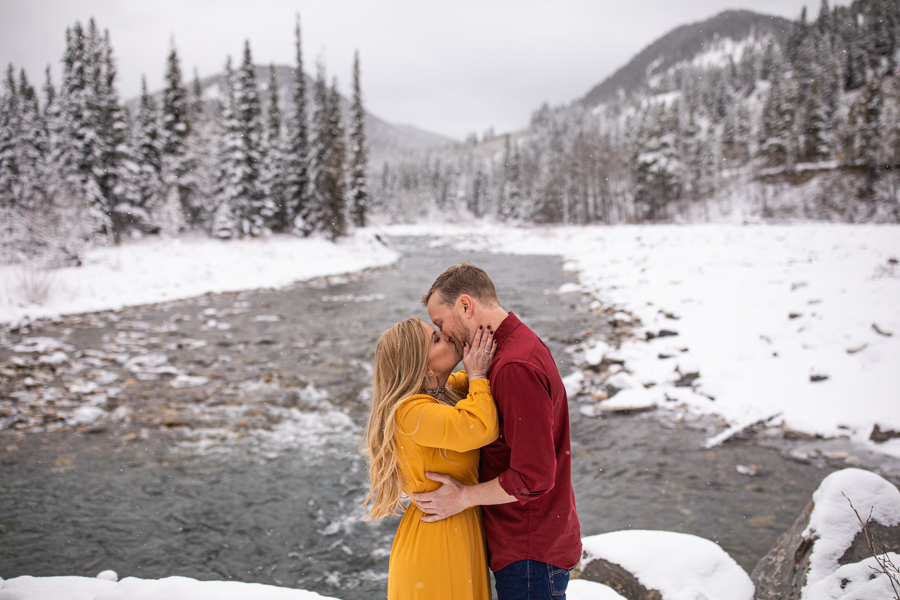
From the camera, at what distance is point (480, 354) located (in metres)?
2.39

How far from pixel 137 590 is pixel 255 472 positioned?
4064 millimetres

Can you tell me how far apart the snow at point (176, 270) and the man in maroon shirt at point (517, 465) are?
14.7 meters

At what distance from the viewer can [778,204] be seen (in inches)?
Answer: 1918

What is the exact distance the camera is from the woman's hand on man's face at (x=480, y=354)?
93.2 inches

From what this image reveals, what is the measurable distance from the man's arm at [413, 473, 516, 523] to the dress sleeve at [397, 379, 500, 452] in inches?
8.8

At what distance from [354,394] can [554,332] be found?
6609 millimetres

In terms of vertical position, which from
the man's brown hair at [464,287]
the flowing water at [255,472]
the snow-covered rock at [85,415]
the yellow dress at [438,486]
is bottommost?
the flowing water at [255,472]

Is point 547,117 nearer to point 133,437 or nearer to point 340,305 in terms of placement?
point 340,305

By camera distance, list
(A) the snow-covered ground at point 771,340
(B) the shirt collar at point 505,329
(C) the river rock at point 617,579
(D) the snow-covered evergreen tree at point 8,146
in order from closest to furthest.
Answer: (B) the shirt collar at point 505,329, (C) the river rock at point 617,579, (A) the snow-covered ground at point 771,340, (D) the snow-covered evergreen tree at point 8,146

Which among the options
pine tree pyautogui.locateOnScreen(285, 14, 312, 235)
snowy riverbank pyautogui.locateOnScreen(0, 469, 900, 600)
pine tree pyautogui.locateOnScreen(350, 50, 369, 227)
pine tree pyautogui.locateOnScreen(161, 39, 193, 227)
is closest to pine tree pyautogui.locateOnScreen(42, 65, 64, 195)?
pine tree pyautogui.locateOnScreen(161, 39, 193, 227)

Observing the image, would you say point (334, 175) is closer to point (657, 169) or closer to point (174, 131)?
point (174, 131)

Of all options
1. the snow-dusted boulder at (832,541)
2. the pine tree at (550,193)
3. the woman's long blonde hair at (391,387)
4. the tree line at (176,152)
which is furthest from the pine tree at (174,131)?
the pine tree at (550,193)

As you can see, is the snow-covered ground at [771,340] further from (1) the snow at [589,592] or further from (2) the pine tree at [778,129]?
(2) the pine tree at [778,129]

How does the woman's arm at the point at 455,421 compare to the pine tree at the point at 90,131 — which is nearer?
the woman's arm at the point at 455,421
